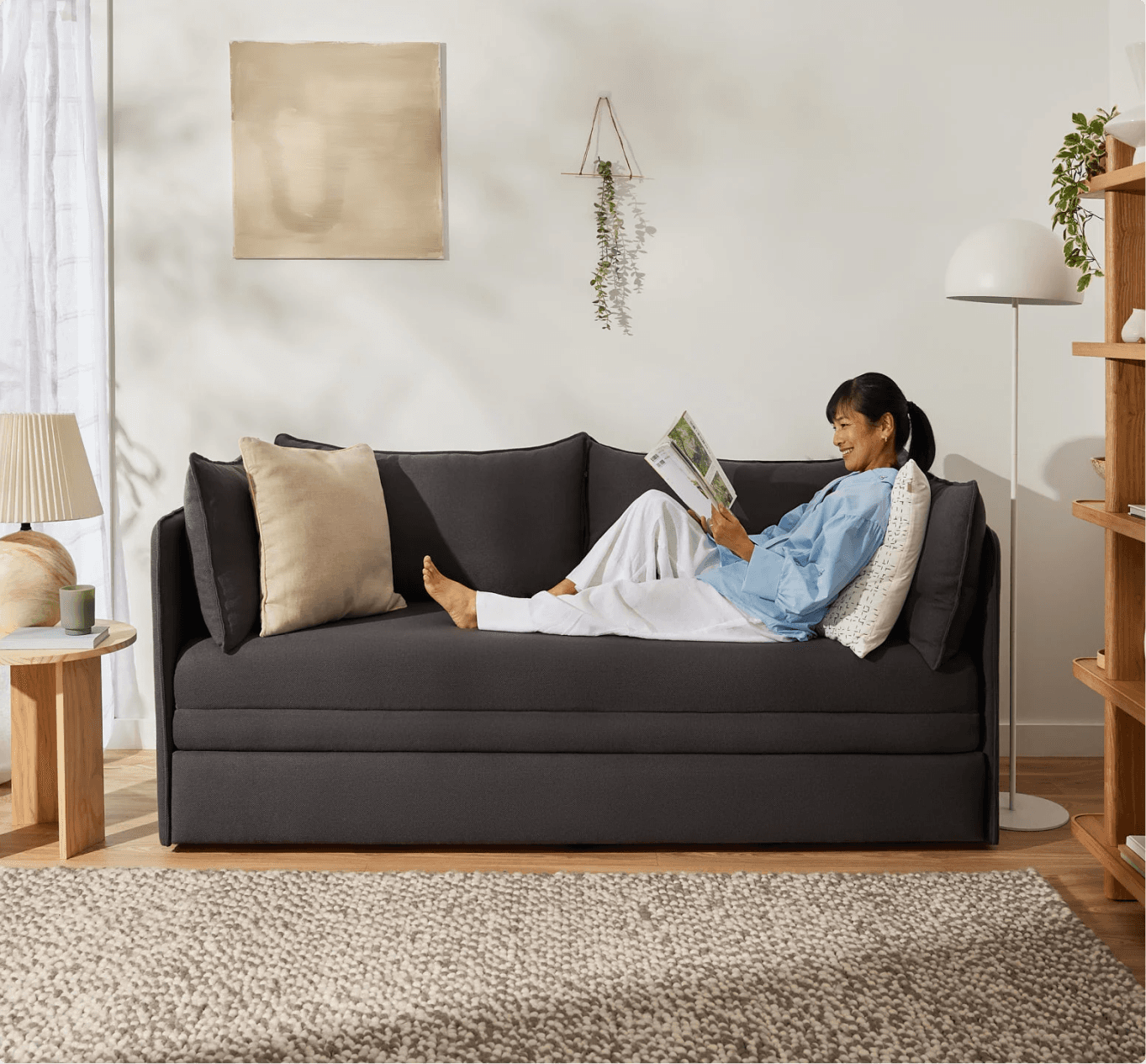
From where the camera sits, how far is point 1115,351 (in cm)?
221

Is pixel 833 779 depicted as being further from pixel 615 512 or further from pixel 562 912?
pixel 615 512

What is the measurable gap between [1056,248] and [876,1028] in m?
2.00

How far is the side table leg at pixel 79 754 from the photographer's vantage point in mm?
2580

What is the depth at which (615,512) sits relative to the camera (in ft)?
10.5

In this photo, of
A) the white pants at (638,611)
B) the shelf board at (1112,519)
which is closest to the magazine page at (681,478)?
the white pants at (638,611)

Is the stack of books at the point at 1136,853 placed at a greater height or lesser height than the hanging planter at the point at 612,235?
lesser

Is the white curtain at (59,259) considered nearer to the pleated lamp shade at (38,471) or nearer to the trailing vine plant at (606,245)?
the pleated lamp shade at (38,471)

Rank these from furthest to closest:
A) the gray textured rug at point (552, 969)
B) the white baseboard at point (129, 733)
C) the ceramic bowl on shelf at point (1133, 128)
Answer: the white baseboard at point (129, 733) → the ceramic bowl on shelf at point (1133, 128) → the gray textured rug at point (552, 969)

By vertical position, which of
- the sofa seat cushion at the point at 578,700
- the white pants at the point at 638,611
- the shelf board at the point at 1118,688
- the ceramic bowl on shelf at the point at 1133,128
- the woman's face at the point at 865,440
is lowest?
the sofa seat cushion at the point at 578,700

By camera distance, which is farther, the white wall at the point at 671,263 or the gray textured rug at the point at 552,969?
the white wall at the point at 671,263

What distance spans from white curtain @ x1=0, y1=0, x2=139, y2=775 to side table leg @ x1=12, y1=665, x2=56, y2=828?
419 mm

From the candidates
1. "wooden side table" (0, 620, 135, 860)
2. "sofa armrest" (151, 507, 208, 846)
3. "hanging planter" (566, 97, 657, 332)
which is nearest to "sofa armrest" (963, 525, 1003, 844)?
"hanging planter" (566, 97, 657, 332)

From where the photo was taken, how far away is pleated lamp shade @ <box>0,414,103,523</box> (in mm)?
2672

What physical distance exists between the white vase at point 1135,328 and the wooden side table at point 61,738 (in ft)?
7.77
